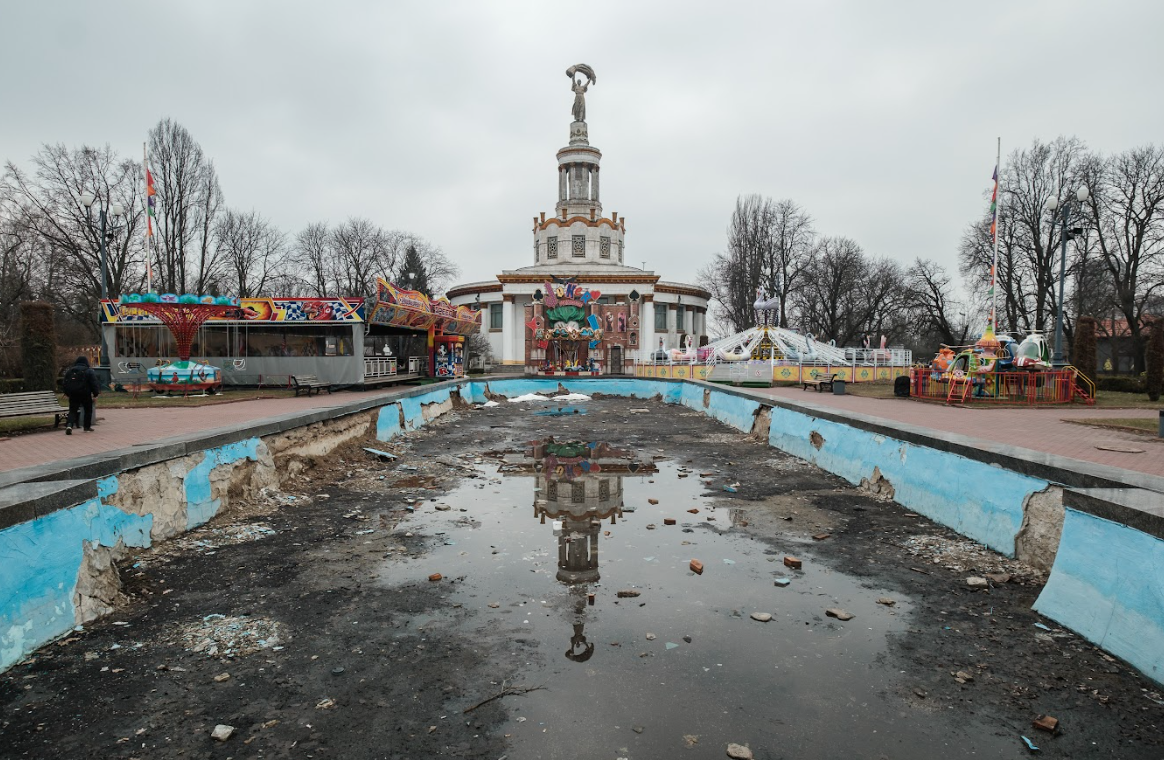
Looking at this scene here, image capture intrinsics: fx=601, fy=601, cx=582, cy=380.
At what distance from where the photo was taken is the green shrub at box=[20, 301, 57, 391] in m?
20.8

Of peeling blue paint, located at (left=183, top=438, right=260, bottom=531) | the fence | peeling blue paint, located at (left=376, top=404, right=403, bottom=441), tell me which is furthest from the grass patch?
the fence

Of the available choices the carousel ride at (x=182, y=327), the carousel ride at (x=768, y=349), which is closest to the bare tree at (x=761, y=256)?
the carousel ride at (x=768, y=349)

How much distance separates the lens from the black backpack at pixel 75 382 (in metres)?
11.5

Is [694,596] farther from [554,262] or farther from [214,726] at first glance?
[554,262]

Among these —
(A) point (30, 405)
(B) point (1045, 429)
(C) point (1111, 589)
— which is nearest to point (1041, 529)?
(C) point (1111, 589)

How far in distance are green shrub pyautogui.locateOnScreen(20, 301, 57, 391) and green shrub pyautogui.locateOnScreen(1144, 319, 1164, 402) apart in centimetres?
3770

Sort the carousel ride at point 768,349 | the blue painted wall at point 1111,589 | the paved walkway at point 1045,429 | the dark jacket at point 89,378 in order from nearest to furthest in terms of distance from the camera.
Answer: the blue painted wall at point 1111,589 → the paved walkway at point 1045,429 → the dark jacket at point 89,378 → the carousel ride at point 768,349

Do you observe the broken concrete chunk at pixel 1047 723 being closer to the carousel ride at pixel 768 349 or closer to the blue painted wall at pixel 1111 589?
the blue painted wall at pixel 1111 589

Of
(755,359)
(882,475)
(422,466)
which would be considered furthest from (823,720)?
(755,359)

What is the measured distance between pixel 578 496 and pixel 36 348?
22.6 m

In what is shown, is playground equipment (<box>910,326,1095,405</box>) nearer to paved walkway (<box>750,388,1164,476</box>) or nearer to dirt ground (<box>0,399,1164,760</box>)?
paved walkway (<box>750,388,1164,476</box>)

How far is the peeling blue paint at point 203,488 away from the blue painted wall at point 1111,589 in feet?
27.1

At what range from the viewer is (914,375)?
71.2ft

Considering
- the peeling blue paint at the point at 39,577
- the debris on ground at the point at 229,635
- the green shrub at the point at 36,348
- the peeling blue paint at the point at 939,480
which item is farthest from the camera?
the green shrub at the point at 36,348
